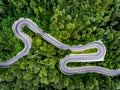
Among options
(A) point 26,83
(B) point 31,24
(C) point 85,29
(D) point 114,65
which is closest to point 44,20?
(B) point 31,24

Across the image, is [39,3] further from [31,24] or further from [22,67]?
[22,67]

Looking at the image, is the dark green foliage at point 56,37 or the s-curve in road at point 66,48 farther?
the s-curve in road at point 66,48

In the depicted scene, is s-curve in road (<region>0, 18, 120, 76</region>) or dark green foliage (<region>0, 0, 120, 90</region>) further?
s-curve in road (<region>0, 18, 120, 76</region>)

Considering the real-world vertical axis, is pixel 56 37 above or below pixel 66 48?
above
